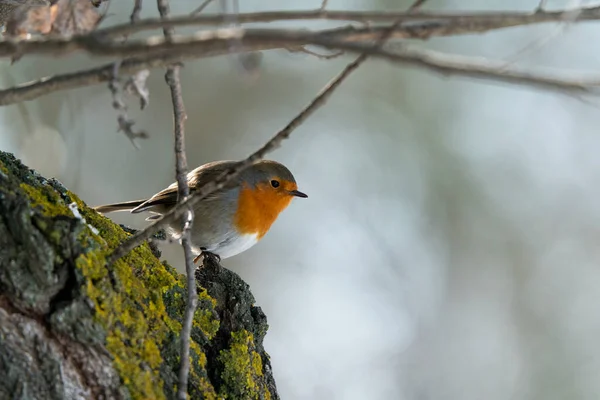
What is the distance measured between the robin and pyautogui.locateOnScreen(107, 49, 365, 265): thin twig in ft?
4.49

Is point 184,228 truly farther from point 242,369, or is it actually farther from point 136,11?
point 136,11

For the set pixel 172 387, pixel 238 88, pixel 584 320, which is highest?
pixel 238 88

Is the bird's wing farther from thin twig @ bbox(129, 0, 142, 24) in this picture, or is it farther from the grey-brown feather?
thin twig @ bbox(129, 0, 142, 24)

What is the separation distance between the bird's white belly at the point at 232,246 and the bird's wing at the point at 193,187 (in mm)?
245

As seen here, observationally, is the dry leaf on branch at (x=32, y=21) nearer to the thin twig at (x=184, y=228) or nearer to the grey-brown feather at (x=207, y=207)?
the thin twig at (x=184, y=228)

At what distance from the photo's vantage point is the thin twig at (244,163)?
5.84 feet

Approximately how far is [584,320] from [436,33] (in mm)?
8341

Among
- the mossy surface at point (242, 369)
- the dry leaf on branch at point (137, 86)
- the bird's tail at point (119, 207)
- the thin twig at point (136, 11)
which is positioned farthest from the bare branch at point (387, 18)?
the bird's tail at point (119, 207)

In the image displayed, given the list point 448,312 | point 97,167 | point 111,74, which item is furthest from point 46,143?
point 448,312

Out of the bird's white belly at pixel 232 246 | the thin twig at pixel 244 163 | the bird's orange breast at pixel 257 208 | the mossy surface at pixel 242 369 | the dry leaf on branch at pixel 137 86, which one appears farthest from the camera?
the bird's orange breast at pixel 257 208

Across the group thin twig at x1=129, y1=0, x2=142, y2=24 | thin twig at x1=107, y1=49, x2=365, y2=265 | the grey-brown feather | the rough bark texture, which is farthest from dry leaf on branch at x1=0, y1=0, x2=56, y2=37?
the grey-brown feather

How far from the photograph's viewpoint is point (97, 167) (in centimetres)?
822

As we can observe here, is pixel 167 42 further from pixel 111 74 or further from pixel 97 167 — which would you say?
pixel 97 167

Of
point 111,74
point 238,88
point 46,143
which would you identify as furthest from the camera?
point 238,88
